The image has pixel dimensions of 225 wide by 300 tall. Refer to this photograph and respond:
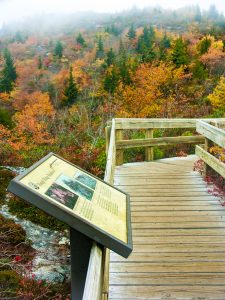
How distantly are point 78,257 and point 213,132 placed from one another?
153 inches

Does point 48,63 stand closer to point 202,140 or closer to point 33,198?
point 202,140

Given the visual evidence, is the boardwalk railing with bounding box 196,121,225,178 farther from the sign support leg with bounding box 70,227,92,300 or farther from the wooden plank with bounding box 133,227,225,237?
the sign support leg with bounding box 70,227,92,300

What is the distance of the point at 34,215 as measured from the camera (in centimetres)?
1068

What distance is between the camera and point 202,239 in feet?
14.8

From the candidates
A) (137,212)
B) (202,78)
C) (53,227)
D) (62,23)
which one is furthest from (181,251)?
(62,23)

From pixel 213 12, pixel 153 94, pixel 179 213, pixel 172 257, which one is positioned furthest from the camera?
pixel 213 12

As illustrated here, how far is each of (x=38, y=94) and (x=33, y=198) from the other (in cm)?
4932

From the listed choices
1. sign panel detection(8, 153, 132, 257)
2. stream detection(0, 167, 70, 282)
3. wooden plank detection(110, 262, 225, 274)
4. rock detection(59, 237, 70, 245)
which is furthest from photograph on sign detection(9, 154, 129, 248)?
rock detection(59, 237, 70, 245)

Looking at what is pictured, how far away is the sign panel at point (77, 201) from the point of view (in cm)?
206

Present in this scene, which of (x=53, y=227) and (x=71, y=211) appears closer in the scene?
(x=71, y=211)

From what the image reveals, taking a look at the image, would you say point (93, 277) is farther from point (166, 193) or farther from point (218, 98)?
point (218, 98)

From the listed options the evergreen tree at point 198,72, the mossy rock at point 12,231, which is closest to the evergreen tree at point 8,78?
the evergreen tree at point 198,72

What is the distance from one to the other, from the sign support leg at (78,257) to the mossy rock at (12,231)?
22.1ft

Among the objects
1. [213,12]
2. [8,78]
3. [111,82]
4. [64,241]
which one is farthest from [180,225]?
[213,12]
